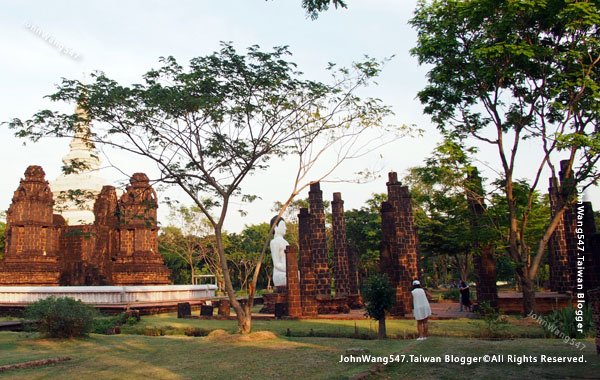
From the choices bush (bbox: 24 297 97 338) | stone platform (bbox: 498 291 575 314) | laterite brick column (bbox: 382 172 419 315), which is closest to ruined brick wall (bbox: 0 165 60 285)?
bush (bbox: 24 297 97 338)

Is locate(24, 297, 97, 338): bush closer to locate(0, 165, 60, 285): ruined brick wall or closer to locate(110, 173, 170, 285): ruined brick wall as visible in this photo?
locate(110, 173, 170, 285): ruined brick wall

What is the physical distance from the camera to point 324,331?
611 inches

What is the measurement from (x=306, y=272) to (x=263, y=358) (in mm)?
11464

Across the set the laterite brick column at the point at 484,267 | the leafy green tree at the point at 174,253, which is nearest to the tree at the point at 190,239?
the leafy green tree at the point at 174,253

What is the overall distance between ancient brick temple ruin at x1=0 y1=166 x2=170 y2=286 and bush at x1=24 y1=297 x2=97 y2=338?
13317 mm

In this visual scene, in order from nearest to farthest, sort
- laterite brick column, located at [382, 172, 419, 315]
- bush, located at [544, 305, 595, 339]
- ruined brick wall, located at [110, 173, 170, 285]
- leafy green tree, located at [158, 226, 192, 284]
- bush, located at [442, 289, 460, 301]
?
bush, located at [544, 305, 595, 339], laterite brick column, located at [382, 172, 419, 315], ruined brick wall, located at [110, 173, 170, 285], bush, located at [442, 289, 460, 301], leafy green tree, located at [158, 226, 192, 284]

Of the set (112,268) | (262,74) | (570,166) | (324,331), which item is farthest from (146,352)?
(112,268)

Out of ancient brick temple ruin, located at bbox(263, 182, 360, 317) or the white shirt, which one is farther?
ancient brick temple ruin, located at bbox(263, 182, 360, 317)

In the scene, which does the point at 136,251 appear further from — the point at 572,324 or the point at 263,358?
the point at 572,324

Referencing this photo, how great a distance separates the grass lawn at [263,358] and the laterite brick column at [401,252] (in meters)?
7.36

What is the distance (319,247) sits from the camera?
74.8ft

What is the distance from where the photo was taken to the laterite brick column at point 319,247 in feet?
74.1

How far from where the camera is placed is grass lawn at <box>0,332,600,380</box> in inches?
326

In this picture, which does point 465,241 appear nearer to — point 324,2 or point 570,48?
point 570,48
